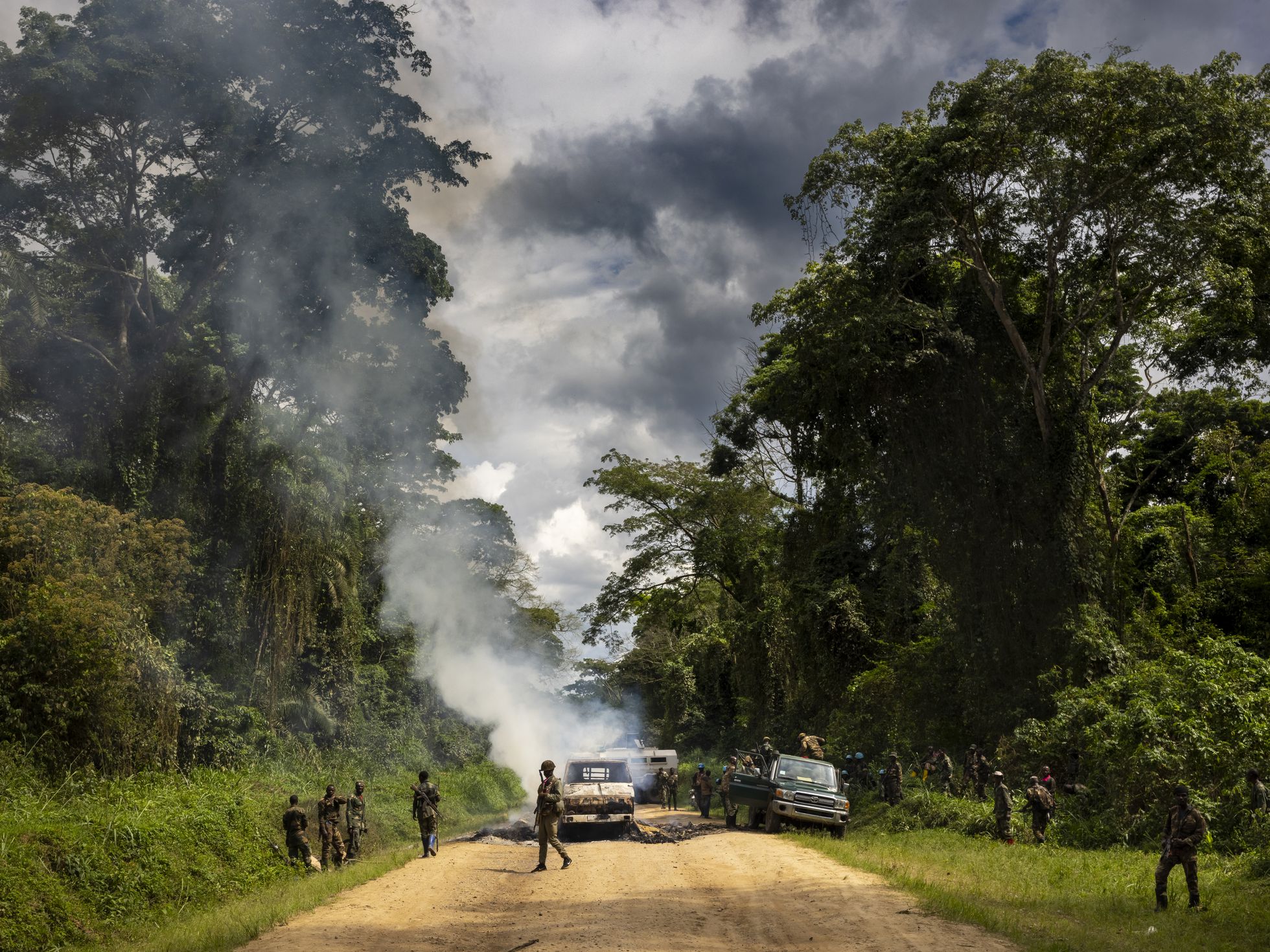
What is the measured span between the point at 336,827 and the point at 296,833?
135 centimetres

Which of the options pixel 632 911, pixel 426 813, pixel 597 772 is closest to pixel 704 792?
pixel 597 772

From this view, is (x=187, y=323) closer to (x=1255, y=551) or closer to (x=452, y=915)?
(x=452, y=915)

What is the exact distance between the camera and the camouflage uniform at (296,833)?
1644cm

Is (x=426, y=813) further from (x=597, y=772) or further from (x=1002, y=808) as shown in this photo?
(x=1002, y=808)

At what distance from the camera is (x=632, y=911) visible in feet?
37.0

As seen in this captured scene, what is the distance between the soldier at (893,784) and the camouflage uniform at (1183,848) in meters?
11.7

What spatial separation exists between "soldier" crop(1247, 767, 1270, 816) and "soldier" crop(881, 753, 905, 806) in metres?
8.39

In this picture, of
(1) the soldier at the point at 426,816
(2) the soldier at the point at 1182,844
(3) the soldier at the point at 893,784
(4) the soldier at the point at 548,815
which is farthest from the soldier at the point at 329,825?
(2) the soldier at the point at 1182,844

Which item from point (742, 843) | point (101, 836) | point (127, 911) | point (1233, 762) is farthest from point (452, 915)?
point (1233, 762)

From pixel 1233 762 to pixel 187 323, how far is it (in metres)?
26.2

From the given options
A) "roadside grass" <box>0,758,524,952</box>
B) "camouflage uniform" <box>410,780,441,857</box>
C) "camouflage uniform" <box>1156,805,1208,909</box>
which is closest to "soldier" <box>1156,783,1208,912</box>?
"camouflage uniform" <box>1156,805,1208,909</box>

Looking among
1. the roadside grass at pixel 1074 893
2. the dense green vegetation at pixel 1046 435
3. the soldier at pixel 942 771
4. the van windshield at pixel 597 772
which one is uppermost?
the dense green vegetation at pixel 1046 435

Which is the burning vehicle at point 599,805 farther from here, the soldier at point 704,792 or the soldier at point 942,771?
the soldier at point 942,771

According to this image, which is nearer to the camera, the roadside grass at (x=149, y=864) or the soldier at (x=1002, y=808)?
the roadside grass at (x=149, y=864)
